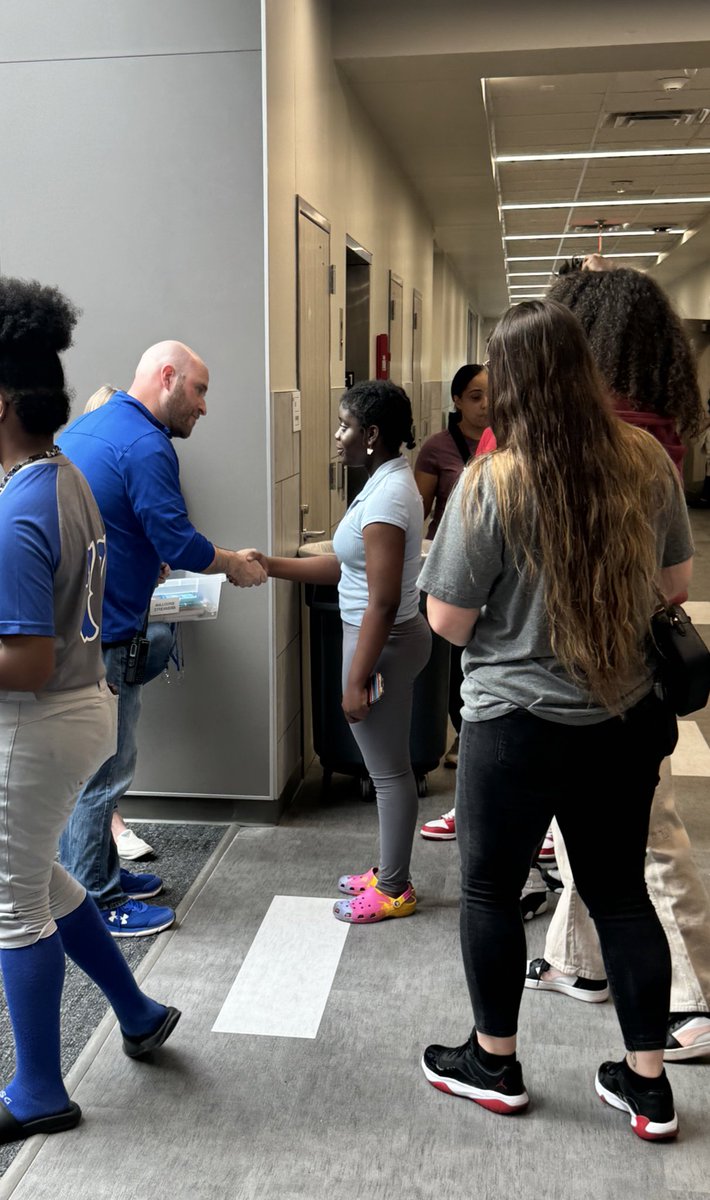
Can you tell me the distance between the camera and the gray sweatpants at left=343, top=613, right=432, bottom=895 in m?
2.79

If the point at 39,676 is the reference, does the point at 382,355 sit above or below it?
above

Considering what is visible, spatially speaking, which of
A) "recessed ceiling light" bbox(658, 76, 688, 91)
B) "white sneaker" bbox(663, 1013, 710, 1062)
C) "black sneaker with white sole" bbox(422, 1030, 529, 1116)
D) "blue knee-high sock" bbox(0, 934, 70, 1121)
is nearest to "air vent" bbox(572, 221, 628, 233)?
"recessed ceiling light" bbox(658, 76, 688, 91)

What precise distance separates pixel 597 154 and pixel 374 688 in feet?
20.0

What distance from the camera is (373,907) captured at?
291 centimetres

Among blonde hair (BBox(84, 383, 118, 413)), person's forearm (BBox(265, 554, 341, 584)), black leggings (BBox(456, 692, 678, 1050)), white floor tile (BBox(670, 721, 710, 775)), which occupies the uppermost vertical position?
blonde hair (BBox(84, 383, 118, 413))

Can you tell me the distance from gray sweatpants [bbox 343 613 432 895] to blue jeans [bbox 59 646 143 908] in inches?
23.9

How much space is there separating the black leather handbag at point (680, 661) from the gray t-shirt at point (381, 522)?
89 cm

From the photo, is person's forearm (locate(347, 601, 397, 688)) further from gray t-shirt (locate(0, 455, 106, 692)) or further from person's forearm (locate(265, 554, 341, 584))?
gray t-shirt (locate(0, 455, 106, 692))

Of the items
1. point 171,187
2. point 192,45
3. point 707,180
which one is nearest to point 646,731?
point 171,187

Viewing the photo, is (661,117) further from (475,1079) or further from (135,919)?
(475,1079)

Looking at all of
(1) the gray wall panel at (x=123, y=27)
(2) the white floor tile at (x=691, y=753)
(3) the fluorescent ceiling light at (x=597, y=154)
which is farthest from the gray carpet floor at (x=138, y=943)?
(3) the fluorescent ceiling light at (x=597, y=154)

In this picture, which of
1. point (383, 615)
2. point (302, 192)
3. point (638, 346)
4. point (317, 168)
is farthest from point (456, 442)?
point (638, 346)

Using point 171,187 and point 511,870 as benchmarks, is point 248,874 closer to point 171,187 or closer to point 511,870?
point 511,870

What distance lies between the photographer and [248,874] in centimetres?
320
